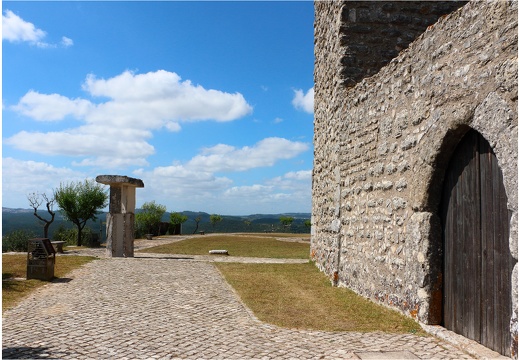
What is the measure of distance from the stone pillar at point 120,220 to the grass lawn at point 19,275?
4.63ft

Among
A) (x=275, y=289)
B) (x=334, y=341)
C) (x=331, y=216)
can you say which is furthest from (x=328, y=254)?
(x=334, y=341)

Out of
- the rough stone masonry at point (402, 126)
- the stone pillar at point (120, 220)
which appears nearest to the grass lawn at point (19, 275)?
the stone pillar at point (120, 220)

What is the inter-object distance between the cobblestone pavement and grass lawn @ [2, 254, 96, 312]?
0.26 meters

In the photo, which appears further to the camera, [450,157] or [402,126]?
[402,126]

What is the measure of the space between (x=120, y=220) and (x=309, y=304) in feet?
33.3

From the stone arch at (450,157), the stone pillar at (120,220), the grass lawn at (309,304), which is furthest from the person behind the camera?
the stone pillar at (120,220)

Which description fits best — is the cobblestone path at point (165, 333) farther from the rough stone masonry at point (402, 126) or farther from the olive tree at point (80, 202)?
the olive tree at point (80, 202)

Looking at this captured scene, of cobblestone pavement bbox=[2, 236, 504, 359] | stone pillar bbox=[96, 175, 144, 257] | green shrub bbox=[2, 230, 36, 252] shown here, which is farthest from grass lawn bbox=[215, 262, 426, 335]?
green shrub bbox=[2, 230, 36, 252]

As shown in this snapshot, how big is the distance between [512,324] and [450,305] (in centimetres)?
153

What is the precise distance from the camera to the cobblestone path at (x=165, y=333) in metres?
4.79

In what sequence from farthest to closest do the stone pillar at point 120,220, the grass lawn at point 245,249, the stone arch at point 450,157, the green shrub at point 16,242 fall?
the green shrub at point 16,242
the grass lawn at point 245,249
the stone pillar at point 120,220
the stone arch at point 450,157

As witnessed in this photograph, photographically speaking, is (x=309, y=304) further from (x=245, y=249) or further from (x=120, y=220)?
(x=245, y=249)

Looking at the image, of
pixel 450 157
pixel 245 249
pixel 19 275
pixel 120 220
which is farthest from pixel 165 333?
pixel 245 249

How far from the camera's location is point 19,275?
34.6ft
